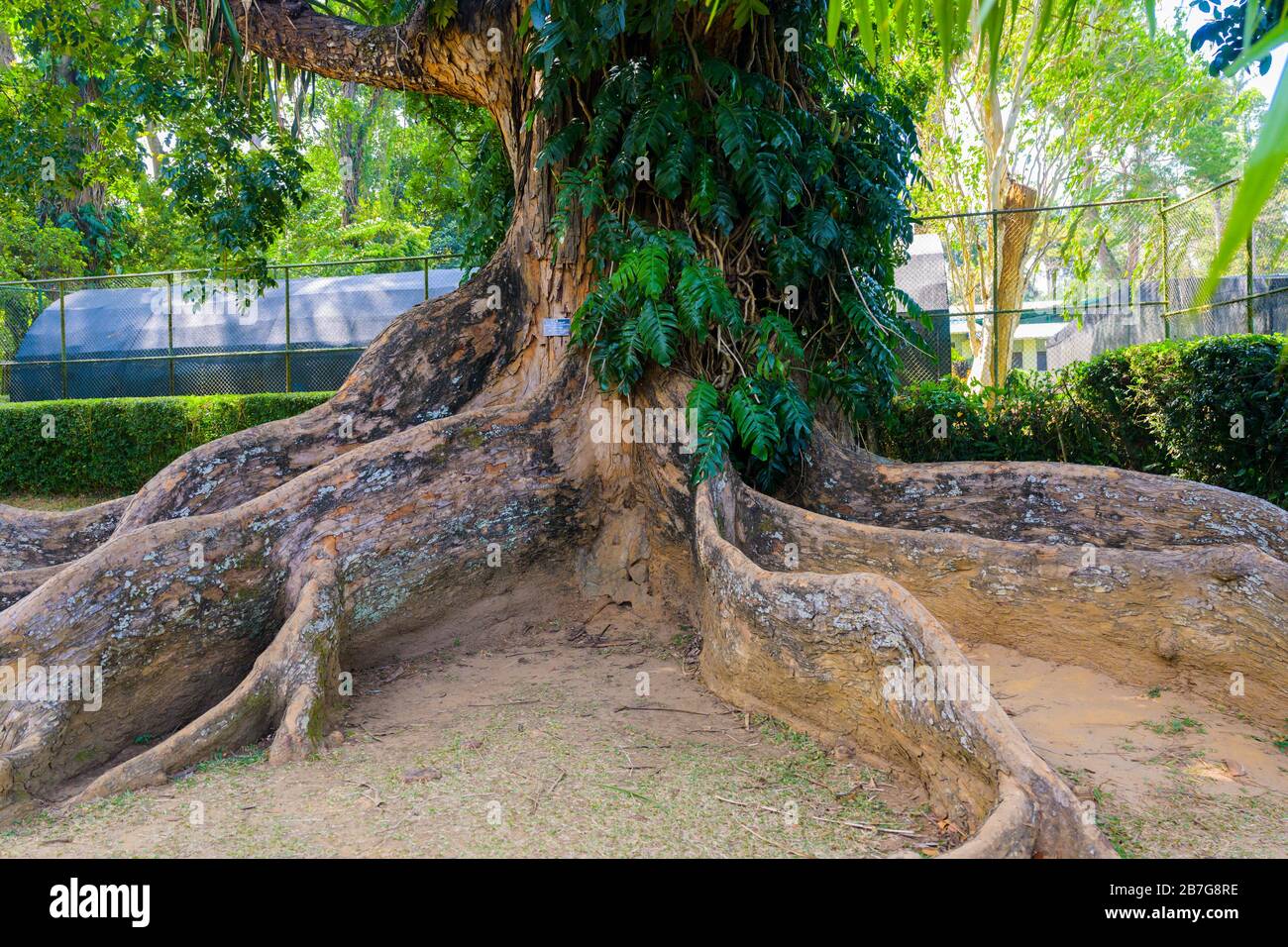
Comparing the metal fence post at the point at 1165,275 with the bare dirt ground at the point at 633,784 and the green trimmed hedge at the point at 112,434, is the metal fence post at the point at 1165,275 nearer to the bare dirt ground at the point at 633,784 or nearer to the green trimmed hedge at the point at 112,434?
the bare dirt ground at the point at 633,784

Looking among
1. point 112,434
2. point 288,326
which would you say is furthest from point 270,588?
point 288,326

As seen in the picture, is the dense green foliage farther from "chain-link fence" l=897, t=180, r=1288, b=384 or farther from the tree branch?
"chain-link fence" l=897, t=180, r=1288, b=384

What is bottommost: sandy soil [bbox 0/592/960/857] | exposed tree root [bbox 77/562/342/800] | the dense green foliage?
sandy soil [bbox 0/592/960/857]

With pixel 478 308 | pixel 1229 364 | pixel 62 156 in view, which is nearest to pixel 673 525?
pixel 478 308

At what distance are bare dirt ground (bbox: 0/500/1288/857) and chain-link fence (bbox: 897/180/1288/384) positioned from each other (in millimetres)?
5052

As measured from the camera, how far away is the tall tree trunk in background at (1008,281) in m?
14.2

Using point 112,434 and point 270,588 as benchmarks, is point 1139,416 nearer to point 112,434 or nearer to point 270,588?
point 270,588

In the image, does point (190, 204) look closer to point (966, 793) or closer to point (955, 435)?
point (955, 435)

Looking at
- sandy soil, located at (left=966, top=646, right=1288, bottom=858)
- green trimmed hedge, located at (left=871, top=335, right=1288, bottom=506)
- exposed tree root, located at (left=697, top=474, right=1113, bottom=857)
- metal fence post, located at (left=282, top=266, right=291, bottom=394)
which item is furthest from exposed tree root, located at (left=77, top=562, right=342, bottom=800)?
metal fence post, located at (left=282, top=266, right=291, bottom=394)

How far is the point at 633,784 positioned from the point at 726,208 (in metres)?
3.50

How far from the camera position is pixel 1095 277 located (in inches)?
601

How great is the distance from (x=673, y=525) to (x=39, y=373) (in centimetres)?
1629

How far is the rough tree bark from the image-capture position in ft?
13.4

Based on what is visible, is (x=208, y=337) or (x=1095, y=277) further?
(x=208, y=337)
